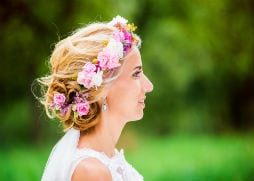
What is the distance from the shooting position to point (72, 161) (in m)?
1.70

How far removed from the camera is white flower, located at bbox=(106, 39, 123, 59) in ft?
5.74

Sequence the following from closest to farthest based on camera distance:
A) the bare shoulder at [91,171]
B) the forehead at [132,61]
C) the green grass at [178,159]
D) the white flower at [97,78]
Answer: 1. the bare shoulder at [91,171]
2. the white flower at [97,78]
3. the forehead at [132,61]
4. the green grass at [178,159]

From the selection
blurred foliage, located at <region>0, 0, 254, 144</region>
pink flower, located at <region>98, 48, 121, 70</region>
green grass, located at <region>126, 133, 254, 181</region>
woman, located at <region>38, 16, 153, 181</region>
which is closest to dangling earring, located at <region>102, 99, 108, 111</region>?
→ woman, located at <region>38, 16, 153, 181</region>

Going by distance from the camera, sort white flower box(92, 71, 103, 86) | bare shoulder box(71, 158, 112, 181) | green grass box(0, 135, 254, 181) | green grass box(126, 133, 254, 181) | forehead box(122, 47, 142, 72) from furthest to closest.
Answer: green grass box(126, 133, 254, 181) → green grass box(0, 135, 254, 181) → forehead box(122, 47, 142, 72) → white flower box(92, 71, 103, 86) → bare shoulder box(71, 158, 112, 181)

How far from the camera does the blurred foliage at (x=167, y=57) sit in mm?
5223

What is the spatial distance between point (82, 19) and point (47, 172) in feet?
11.6

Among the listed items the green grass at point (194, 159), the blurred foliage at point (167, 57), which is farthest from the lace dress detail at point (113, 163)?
the blurred foliage at point (167, 57)

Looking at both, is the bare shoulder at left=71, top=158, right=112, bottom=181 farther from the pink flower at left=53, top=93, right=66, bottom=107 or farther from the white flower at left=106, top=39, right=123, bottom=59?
the white flower at left=106, top=39, right=123, bottom=59

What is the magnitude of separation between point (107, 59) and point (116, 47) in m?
0.06

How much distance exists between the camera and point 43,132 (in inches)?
205

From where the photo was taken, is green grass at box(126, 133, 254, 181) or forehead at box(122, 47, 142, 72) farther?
green grass at box(126, 133, 254, 181)

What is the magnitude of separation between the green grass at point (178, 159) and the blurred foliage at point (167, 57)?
117 mm

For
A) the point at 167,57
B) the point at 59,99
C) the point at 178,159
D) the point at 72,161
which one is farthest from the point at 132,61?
the point at 167,57

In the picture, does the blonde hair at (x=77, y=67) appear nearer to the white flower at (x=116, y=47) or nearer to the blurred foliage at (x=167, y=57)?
the white flower at (x=116, y=47)
